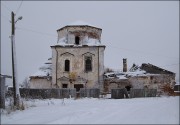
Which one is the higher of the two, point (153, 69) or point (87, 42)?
point (87, 42)

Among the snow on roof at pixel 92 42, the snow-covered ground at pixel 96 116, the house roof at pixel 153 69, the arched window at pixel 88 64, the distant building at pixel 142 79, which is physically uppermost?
the snow on roof at pixel 92 42

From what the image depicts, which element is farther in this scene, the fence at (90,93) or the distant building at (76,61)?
the distant building at (76,61)

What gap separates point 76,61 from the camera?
36406mm

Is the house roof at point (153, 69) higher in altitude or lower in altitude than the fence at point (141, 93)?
higher

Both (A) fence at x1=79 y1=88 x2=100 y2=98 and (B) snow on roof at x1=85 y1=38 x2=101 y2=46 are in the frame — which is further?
(B) snow on roof at x1=85 y1=38 x2=101 y2=46

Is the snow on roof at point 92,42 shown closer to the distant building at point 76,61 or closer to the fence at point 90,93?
the distant building at point 76,61

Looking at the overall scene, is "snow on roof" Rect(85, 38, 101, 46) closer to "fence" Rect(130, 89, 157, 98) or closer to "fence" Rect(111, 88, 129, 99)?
"fence" Rect(111, 88, 129, 99)

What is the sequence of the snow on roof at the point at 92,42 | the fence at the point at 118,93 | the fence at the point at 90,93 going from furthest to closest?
the snow on roof at the point at 92,42 → the fence at the point at 90,93 → the fence at the point at 118,93

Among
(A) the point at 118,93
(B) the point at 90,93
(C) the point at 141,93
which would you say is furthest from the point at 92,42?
(C) the point at 141,93

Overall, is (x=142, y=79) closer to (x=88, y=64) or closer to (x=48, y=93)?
(x=88, y=64)

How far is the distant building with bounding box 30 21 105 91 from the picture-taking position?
117ft

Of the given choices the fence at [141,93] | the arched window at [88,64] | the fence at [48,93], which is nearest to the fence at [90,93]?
the fence at [48,93]

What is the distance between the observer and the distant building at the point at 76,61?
35.7 m

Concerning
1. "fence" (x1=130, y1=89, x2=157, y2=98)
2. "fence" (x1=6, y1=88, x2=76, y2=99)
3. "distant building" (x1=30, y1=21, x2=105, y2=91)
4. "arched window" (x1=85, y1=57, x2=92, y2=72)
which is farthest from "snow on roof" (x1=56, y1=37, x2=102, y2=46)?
"fence" (x1=130, y1=89, x2=157, y2=98)
